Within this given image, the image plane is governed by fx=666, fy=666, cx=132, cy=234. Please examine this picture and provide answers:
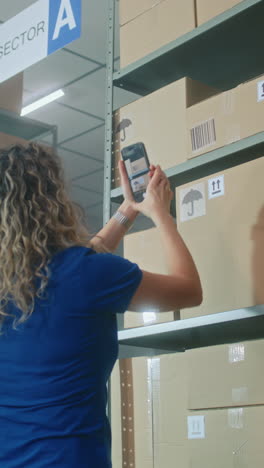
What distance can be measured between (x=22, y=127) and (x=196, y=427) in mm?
1570

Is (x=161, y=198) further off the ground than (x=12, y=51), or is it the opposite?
(x=12, y=51)

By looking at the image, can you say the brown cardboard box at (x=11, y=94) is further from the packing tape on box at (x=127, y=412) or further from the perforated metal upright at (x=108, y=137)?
the packing tape on box at (x=127, y=412)

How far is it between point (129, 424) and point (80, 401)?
809mm

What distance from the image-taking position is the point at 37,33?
77.0 inches

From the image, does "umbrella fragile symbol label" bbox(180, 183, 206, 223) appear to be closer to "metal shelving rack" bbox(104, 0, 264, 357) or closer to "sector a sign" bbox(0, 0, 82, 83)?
"metal shelving rack" bbox(104, 0, 264, 357)

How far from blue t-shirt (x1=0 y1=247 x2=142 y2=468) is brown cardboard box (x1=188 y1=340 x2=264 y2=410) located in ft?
1.50

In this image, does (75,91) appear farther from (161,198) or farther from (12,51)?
(161,198)

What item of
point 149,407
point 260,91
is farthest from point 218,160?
point 149,407

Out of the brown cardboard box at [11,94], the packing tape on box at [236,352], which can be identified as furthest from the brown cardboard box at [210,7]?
the brown cardboard box at [11,94]

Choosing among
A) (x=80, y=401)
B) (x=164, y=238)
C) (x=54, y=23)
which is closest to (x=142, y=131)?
(x=54, y=23)

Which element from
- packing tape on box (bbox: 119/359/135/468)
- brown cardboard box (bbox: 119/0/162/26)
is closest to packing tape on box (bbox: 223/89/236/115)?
brown cardboard box (bbox: 119/0/162/26)

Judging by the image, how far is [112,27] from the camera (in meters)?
2.09

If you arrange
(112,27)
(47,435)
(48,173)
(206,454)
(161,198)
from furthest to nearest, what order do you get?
1. (112,27)
2. (206,454)
3. (161,198)
4. (48,173)
5. (47,435)

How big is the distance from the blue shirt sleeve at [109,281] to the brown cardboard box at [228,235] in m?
0.43
